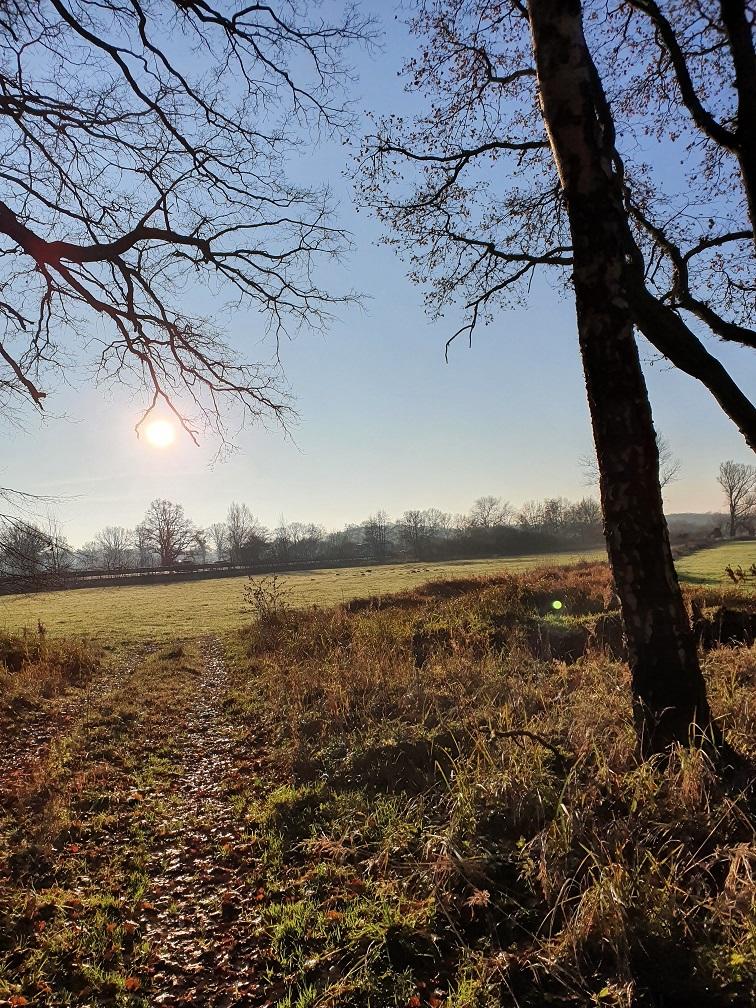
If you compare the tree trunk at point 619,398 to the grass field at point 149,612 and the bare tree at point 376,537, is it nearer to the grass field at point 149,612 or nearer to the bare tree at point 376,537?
the grass field at point 149,612

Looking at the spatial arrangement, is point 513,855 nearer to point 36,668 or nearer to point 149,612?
point 36,668

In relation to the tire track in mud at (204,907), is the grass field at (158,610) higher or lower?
lower

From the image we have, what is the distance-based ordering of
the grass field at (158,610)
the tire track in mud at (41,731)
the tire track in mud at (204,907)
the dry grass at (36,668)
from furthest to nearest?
1. the grass field at (158,610)
2. the dry grass at (36,668)
3. the tire track in mud at (41,731)
4. the tire track in mud at (204,907)

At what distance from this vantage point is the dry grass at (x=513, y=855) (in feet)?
8.64

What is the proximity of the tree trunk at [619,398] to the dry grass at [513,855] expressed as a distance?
550 millimetres

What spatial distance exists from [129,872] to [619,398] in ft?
17.1

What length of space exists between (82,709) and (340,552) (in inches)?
2554

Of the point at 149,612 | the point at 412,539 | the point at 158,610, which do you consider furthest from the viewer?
the point at 412,539

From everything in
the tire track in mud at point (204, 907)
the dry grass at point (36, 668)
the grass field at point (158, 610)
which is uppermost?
the dry grass at point (36, 668)

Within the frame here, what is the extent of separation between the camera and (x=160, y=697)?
395 inches

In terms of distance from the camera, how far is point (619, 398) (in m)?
4.10

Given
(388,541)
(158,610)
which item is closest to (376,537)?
(388,541)

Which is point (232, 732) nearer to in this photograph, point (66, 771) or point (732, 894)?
point (66, 771)

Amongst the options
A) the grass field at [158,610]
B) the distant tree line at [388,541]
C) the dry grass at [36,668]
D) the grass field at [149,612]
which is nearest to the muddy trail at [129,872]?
the dry grass at [36,668]
